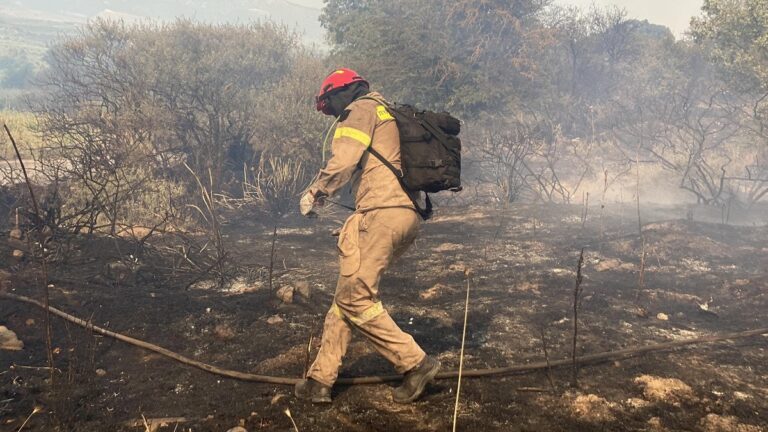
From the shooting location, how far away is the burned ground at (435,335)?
2994 mm

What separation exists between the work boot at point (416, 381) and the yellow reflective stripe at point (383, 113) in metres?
1.63

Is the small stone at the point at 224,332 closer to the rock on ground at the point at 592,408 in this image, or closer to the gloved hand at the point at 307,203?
the gloved hand at the point at 307,203

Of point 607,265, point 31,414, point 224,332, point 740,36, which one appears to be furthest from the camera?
point 740,36

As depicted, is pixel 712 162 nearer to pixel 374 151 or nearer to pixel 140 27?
pixel 374 151

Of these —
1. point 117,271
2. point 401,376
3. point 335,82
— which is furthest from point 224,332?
point 335,82

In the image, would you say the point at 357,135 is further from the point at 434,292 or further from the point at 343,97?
the point at 434,292

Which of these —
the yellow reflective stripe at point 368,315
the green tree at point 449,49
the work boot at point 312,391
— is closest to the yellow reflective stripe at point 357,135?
the yellow reflective stripe at point 368,315

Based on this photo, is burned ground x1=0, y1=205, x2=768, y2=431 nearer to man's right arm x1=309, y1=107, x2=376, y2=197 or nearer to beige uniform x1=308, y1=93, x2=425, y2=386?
beige uniform x1=308, y1=93, x2=425, y2=386

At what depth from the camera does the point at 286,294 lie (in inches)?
200

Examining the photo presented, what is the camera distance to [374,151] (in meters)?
3.25

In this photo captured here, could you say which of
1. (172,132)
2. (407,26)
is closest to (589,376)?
(172,132)

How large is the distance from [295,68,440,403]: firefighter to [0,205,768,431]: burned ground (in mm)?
240

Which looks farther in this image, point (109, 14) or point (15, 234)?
point (109, 14)

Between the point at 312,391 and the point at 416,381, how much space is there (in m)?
0.68
